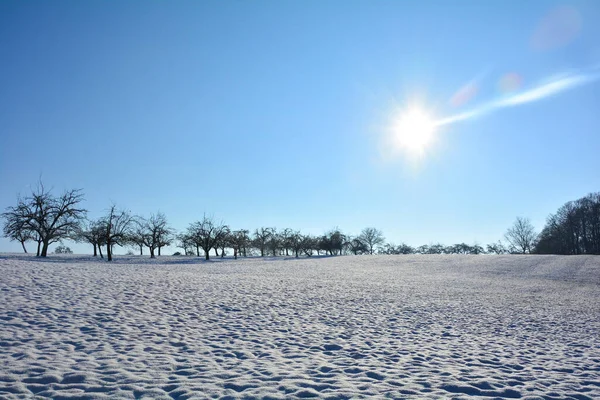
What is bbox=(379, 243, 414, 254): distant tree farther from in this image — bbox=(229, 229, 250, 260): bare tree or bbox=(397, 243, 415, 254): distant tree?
bbox=(229, 229, 250, 260): bare tree

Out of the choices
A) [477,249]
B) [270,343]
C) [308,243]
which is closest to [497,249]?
[477,249]

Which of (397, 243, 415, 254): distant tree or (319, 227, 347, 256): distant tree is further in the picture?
(397, 243, 415, 254): distant tree

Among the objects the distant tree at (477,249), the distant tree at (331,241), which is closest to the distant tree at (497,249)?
the distant tree at (477,249)

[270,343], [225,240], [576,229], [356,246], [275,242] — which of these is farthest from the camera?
[356,246]

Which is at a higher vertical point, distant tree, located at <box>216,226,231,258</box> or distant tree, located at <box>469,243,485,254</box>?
distant tree, located at <box>216,226,231,258</box>

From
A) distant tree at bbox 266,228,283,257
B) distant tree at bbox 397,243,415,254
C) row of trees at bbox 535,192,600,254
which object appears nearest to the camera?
row of trees at bbox 535,192,600,254

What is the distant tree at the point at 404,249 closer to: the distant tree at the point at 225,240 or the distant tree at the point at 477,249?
the distant tree at the point at 477,249

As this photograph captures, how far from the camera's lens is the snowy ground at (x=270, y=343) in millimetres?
6008

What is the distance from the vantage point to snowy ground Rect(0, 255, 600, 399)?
237 inches

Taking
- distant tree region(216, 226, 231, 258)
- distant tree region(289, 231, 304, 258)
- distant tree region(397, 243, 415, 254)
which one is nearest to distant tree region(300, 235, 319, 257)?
distant tree region(289, 231, 304, 258)

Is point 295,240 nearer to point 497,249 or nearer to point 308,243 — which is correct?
point 308,243

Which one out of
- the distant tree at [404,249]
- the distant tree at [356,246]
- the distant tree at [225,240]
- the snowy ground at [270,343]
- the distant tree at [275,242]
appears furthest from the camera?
the distant tree at [404,249]

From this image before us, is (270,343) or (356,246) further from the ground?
(270,343)

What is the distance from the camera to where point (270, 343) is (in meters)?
9.23
